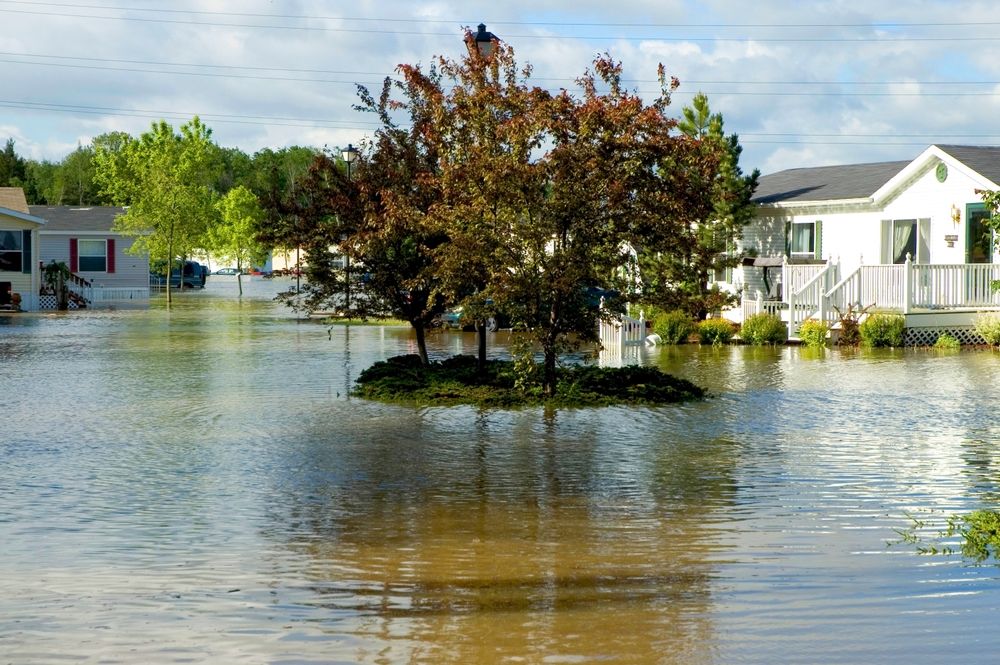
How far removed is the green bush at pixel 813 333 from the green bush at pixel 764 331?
0.64 metres

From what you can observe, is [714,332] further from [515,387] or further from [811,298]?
[515,387]

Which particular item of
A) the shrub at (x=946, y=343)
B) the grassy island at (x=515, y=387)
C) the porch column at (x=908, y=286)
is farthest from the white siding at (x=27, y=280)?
the shrub at (x=946, y=343)

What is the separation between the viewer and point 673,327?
104 feet

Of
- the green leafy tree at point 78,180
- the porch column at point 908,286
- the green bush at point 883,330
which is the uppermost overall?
the green leafy tree at point 78,180

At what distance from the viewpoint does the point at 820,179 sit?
4097 cm

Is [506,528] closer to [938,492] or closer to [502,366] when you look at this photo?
[938,492]

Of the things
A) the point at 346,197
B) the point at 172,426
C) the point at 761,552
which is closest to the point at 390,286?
the point at 346,197

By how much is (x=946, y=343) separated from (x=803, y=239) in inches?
348

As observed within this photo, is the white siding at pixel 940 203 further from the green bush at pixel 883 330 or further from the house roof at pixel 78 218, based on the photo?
the house roof at pixel 78 218

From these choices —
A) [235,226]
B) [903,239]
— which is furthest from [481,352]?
[235,226]

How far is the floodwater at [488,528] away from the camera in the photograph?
716 cm

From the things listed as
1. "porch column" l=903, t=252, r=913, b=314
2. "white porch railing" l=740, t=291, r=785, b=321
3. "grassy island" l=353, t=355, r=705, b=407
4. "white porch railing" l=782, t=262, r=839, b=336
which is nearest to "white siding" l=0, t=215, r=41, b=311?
"white porch railing" l=740, t=291, r=785, b=321

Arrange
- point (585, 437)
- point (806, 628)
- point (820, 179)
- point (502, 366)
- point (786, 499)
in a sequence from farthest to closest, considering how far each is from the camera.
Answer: point (820, 179)
point (502, 366)
point (585, 437)
point (786, 499)
point (806, 628)

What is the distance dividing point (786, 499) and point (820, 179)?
3152 cm
